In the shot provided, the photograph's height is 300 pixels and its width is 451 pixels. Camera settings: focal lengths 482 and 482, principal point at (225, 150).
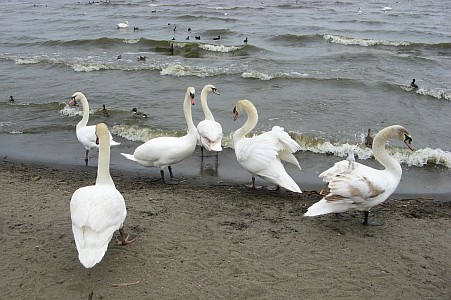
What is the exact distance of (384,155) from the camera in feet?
23.3

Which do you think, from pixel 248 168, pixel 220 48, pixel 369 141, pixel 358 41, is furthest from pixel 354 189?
pixel 358 41

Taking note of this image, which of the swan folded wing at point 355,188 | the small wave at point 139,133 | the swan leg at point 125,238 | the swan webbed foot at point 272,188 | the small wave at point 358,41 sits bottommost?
the small wave at point 139,133

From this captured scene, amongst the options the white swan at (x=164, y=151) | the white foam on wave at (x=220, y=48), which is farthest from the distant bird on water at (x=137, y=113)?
the white foam on wave at (x=220, y=48)

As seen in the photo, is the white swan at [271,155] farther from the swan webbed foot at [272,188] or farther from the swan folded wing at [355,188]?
the swan folded wing at [355,188]

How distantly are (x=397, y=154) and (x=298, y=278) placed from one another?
5528 millimetres

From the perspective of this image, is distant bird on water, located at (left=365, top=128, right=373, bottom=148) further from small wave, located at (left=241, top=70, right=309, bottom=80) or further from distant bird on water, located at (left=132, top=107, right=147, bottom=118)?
small wave, located at (left=241, top=70, right=309, bottom=80)

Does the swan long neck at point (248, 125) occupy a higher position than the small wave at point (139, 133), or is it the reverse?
the swan long neck at point (248, 125)

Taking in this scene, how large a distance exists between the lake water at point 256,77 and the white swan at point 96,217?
4.83 meters

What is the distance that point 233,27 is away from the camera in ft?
104

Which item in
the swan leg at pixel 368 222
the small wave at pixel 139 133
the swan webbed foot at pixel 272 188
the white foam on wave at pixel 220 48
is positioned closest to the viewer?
the swan leg at pixel 368 222

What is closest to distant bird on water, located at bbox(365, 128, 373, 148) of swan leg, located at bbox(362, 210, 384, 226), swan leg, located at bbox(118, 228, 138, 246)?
swan leg, located at bbox(362, 210, 384, 226)

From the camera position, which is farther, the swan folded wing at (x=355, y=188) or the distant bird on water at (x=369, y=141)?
the distant bird on water at (x=369, y=141)

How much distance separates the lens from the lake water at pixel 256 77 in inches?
459

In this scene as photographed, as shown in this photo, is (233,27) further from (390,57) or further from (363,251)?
(363,251)
